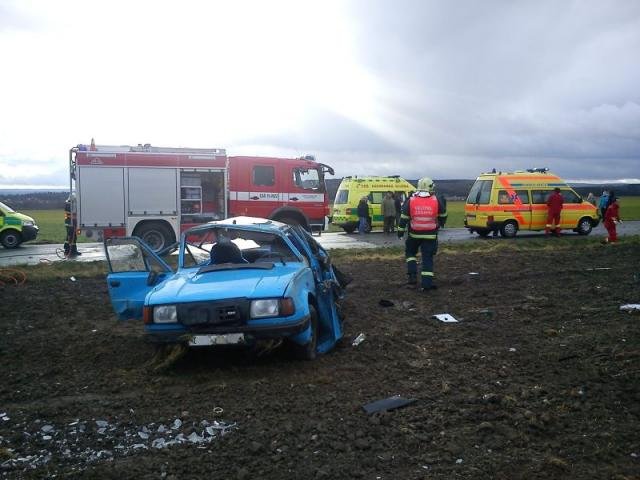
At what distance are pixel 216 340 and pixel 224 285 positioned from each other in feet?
1.93

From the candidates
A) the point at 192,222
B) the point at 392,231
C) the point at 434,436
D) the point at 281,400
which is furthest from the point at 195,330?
the point at 392,231

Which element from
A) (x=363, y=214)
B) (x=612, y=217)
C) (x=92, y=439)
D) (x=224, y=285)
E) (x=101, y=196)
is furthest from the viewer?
(x=363, y=214)

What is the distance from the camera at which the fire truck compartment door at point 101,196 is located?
16156 mm

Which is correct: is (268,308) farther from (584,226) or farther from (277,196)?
(584,226)

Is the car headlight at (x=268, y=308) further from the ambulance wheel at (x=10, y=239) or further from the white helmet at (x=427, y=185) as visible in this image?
the ambulance wheel at (x=10, y=239)

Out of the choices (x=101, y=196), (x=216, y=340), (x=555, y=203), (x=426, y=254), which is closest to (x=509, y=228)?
(x=555, y=203)

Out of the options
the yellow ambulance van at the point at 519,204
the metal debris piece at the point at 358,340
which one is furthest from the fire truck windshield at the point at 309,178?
the metal debris piece at the point at 358,340

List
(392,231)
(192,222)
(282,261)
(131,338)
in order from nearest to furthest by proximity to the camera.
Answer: (282,261)
(131,338)
(192,222)
(392,231)

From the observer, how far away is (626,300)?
830 cm

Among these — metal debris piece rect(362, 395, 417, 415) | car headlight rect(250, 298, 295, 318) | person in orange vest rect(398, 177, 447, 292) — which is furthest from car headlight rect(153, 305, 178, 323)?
person in orange vest rect(398, 177, 447, 292)

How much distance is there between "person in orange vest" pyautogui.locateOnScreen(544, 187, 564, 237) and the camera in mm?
21734

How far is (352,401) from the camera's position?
4.80m

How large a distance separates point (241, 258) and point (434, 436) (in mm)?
3171

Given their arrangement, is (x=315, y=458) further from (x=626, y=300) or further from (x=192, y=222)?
(x=192, y=222)
